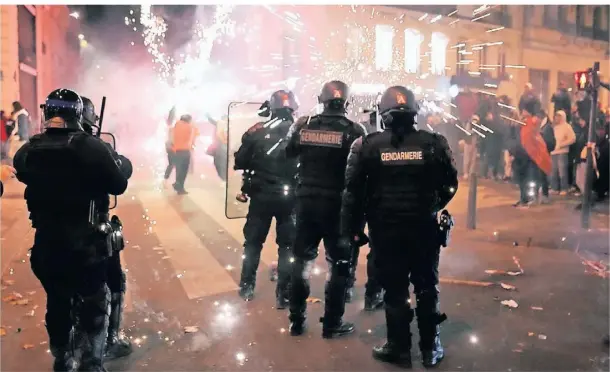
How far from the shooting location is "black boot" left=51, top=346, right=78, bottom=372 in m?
3.88

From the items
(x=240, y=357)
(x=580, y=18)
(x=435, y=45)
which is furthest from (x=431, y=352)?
(x=580, y=18)

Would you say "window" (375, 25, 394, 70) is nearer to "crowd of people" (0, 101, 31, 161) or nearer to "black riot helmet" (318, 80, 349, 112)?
"crowd of people" (0, 101, 31, 161)

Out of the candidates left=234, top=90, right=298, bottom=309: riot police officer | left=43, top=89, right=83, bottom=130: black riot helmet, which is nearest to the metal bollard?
left=234, top=90, right=298, bottom=309: riot police officer

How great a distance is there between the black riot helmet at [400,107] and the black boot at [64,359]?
2.63m

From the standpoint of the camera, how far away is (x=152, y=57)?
176ft

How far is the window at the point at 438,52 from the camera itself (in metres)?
25.5

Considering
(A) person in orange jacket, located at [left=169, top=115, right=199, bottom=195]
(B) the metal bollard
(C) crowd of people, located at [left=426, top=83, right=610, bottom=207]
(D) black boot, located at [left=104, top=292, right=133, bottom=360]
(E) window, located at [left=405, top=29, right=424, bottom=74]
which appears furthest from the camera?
(E) window, located at [left=405, top=29, right=424, bottom=74]

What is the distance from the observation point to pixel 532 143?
36.3 ft

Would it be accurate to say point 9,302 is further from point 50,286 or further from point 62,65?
point 62,65

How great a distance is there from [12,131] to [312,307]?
13.0m

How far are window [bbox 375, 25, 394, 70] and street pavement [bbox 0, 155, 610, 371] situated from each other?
14.9 m

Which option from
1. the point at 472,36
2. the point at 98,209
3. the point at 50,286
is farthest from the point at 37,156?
the point at 472,36

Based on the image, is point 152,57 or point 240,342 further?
point 152,57

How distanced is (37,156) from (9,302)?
8.71 ft
